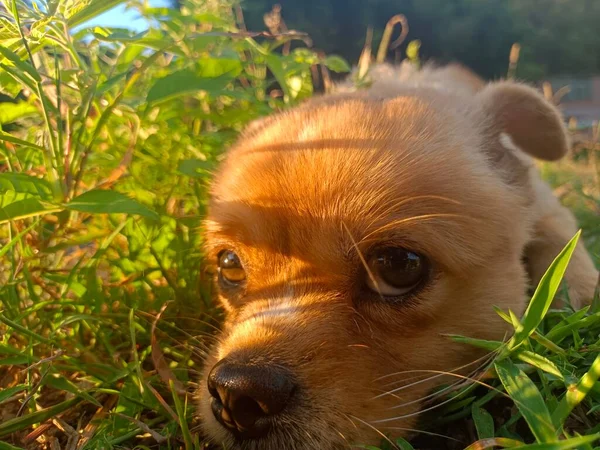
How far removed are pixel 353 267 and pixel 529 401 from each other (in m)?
0.85

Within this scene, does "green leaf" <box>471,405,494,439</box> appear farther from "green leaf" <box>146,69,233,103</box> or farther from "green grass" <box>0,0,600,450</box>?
"green leaf" <box>146,69,233,103</box>

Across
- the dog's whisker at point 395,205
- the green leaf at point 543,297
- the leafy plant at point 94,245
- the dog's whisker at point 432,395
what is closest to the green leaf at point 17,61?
the leafy plant at point 94,245

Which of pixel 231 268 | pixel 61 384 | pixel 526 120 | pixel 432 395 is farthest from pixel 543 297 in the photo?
pixel 61 384

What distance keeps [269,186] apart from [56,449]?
1.27 meters

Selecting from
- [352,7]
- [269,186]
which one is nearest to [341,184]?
[269,186]

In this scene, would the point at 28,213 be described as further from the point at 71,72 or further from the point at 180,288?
the point at 180,288

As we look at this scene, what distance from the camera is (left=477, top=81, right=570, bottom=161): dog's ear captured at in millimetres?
2820

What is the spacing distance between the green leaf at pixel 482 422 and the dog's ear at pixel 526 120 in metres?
1.59

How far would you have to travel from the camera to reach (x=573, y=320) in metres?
1.90

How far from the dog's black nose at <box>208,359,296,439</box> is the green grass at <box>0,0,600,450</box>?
149mm

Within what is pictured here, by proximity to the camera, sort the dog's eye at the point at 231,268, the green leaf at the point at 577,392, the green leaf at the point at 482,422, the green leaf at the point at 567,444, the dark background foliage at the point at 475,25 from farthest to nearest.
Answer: the dark background foliage at the point at 475,25 → the dog's eye at the point at 231,268 → the green leaf at the point at 482,422 → the green leaf at the point at 577,392 → the green leaf at the point at 567,444

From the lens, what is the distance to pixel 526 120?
2908mm

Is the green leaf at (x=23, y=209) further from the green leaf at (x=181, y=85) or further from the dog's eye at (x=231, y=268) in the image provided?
the dog's eye at (x=231, y=268)

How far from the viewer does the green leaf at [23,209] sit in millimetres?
1973
